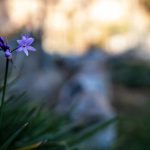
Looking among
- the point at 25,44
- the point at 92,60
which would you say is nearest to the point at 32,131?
the point at 25,44

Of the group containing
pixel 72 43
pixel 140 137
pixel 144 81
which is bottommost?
pixel 140 137

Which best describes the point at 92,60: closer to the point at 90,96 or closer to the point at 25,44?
the point at 90,96

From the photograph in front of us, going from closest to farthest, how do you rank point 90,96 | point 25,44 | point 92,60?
point 25,44
point 90,96
point 92,60

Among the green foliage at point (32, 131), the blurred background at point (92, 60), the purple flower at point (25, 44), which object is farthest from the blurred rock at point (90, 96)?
the purple flower at point (25, 44)

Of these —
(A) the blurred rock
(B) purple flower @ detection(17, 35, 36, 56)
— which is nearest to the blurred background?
(A) the blurred rock

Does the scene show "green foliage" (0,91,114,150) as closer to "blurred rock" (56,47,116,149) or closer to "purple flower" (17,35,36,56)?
"purple flower" (17,35,36,56)

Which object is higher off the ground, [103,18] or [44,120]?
[103,18]

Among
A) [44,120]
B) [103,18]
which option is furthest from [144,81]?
[44,120]

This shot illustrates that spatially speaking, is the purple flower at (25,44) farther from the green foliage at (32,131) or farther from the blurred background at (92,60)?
the blurred background at (92,60)

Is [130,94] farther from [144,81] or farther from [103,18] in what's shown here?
[103,18]
